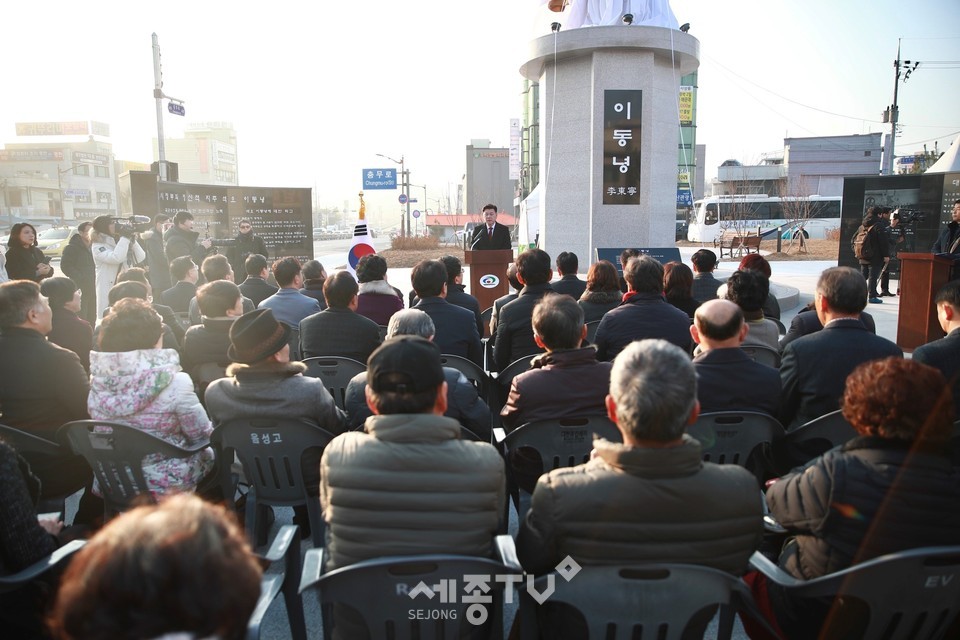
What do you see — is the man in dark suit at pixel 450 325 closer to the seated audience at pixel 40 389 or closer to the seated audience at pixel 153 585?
the seated audience at pixel 40 389

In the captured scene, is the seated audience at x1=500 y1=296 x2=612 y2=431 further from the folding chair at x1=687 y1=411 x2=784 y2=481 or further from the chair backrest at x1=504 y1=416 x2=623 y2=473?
the folding chair at x1=687 y1=411 x2=784 y2=481

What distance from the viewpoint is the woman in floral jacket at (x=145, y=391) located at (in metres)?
2.81

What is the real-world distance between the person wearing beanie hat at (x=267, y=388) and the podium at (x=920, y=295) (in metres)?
7.12

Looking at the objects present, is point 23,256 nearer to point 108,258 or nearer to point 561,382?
point 108,258

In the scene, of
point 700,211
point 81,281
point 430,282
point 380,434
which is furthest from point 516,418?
point 700,211

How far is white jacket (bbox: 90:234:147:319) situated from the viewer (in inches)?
326

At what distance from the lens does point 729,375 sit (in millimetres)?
2932

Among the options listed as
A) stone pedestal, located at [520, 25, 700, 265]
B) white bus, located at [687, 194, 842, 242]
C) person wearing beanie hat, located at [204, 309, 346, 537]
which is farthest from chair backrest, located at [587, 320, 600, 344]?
white bus, located at [687, 194, 842, 242]

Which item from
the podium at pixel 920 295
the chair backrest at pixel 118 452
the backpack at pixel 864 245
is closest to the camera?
the chair backrest at pixel 118 452

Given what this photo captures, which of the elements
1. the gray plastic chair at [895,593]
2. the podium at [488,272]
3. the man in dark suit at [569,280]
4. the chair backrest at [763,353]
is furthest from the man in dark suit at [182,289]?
the gray plastic chair at [895,593]

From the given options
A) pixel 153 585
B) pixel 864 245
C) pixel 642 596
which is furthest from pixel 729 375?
pixel 864 245

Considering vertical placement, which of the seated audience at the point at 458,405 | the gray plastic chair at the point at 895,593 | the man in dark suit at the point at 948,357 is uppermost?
the man in dark suit at the point at 948,357

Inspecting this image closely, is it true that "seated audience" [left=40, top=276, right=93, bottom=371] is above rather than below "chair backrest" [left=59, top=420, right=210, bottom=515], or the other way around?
above

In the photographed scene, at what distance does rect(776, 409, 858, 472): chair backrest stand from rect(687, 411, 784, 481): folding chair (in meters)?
0.08
